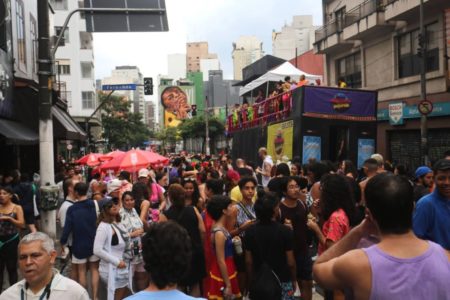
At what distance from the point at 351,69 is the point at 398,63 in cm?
500

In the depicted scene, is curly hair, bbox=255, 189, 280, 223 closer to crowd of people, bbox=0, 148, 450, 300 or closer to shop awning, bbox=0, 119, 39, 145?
crowd of people, bbox=0, 148, 450, 300

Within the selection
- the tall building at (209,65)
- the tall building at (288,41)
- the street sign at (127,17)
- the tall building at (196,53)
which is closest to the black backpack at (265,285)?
the street sign at (127,17)

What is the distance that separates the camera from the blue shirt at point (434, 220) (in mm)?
3998

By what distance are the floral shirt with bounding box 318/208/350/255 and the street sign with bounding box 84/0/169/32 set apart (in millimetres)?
7280

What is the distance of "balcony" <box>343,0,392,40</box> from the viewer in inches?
878

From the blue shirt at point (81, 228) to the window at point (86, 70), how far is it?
49.2 meters

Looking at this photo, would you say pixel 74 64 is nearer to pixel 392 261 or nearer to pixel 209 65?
pixel 392 261

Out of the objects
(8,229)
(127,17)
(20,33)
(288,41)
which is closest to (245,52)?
(288,41)

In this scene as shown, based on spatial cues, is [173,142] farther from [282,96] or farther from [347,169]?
[347,169]

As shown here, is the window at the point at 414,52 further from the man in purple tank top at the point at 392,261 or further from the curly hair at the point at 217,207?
the man in purple tank top at the point at 392,261

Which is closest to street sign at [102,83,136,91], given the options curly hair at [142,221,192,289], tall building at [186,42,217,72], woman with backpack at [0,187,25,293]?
woman with backpack at [0,187,25,293]

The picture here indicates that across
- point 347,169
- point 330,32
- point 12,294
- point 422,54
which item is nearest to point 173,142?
point 330,32

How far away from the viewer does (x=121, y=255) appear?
635 centimetres

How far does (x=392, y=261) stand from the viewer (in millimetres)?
2383
